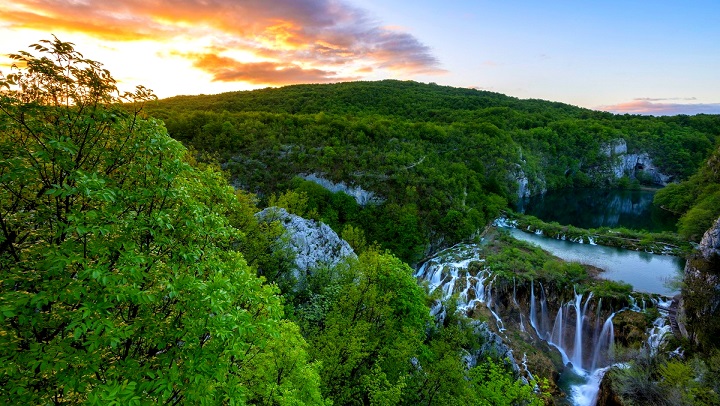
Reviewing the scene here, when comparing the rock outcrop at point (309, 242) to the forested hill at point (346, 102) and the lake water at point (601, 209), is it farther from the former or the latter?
the forested hill at point (346, 102)

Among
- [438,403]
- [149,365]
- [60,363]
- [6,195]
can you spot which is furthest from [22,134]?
[438,403]

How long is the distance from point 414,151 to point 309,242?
46.0 metres

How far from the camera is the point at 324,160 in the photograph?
56.8m

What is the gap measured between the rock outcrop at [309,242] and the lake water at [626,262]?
32.2 metres

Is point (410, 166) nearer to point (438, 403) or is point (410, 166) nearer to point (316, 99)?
point (438, 403)

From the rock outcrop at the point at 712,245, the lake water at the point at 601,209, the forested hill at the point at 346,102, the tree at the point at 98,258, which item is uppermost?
the forested hill at the point at 346,102

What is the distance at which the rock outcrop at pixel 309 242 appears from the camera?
80.3 feet

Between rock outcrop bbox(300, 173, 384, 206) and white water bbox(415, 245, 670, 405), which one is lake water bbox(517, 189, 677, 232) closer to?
white water bbox(415, 245, 670, 405)

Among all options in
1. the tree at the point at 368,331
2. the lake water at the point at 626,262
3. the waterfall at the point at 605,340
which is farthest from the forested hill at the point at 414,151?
the waterfall at the point at 605,340

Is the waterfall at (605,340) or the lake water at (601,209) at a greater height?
the lake water at (601,209)

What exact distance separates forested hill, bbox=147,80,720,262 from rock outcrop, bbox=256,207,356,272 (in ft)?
48.1

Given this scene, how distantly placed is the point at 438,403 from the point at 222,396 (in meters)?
12.0

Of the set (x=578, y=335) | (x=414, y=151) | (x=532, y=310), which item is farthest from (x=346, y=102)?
(x=578, y=335)

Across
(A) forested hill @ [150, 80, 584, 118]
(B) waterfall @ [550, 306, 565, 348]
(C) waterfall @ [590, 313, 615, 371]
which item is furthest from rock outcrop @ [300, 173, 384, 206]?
(A) forested hill @ [150, 80, 584, 118]
